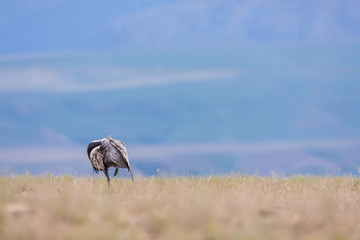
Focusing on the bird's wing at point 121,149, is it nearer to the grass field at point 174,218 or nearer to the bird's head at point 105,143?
the bird's head at point 105,143

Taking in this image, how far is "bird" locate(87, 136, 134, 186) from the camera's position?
13.3 m

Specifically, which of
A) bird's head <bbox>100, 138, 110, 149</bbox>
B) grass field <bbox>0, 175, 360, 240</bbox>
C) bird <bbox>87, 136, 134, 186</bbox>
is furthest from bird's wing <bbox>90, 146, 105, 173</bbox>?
grass field <bbox>0, 175, 360, 240</bbox>

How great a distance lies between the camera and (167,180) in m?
14.1

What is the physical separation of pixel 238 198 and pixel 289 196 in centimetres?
213

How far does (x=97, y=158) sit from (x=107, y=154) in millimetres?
406

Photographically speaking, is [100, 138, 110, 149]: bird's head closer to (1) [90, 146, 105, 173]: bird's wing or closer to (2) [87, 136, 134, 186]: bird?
(2) [87, 136, 134, 186]: bird

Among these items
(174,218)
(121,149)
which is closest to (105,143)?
(121,149)

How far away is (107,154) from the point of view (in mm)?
13312

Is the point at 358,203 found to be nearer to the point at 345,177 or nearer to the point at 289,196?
the point at 289,196

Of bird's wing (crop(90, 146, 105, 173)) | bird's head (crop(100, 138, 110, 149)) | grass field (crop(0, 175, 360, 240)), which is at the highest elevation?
bird's head (crop(100, 138, 110, 149))

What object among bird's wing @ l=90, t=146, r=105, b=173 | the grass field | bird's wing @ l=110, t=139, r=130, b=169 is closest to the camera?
the grass field

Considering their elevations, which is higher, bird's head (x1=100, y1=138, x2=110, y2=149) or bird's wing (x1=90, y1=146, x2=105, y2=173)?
bird's head (x1=100, y1=138, x2=110, y2=149)

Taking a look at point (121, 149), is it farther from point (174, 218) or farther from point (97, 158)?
point (174, 218)

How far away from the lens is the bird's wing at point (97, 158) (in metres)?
13.5
